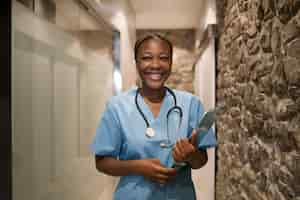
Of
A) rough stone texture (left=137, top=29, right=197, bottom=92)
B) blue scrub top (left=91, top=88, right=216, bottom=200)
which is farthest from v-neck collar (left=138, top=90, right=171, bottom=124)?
rough stone texture (left=137, top=29, right=197, bottom=92)

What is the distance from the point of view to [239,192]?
6.47 feet

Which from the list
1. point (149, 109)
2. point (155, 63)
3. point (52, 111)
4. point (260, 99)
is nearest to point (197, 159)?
point (149, 109)

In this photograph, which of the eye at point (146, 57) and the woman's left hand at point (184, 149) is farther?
the eye at point (146, 57)

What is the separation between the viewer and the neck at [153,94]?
1.07 m

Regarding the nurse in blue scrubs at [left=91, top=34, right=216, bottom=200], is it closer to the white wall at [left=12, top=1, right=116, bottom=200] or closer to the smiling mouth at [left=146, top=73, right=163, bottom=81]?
the smiling mouth at [left=146, top=73, right=163, bottom=81]

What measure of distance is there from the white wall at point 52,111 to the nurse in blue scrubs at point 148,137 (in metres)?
0.44

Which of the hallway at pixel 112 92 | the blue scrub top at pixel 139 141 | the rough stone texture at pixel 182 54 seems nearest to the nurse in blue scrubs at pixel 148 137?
the blue scrub top at pixel 139 141

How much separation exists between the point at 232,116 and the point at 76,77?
111 cm

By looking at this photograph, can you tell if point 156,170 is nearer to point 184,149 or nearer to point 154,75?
point 184,149

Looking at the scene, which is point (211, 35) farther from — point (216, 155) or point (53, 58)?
point (53, 58)

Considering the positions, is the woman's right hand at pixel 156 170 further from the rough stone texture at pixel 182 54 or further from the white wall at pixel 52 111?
the rough stone texture at pixel 182 54

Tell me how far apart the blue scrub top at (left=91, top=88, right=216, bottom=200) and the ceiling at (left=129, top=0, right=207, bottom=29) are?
9.83 ft

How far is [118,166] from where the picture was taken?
0.98 meters

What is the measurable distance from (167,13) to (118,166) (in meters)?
4.03
